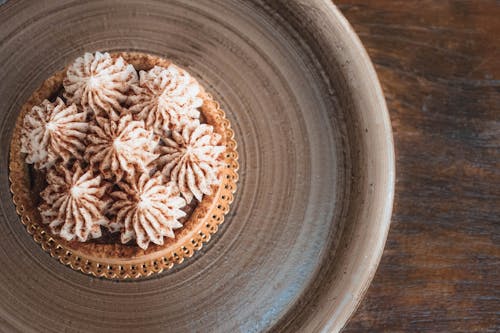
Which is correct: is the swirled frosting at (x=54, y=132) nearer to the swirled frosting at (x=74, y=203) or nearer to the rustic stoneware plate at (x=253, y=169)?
the swirled frosting at (x=74, y=203)

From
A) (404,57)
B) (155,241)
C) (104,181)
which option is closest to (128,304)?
(155,241)

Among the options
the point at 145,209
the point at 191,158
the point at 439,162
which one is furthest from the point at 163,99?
the point at 439,162

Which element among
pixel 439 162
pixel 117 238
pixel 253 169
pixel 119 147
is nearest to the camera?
pixel 119 147

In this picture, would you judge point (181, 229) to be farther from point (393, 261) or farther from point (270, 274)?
point (393, 261)

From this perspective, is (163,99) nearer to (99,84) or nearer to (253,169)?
(99,84)

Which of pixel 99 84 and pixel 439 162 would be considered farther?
pixel 439 162

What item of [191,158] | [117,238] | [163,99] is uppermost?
[163,99]
